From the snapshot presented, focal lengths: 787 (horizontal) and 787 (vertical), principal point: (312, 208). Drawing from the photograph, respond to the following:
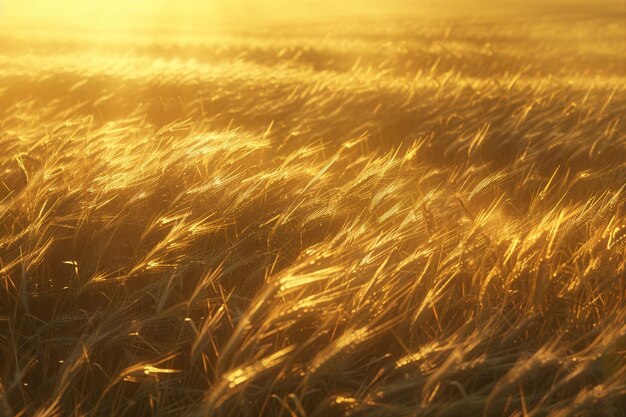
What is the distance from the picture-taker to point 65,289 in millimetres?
2059

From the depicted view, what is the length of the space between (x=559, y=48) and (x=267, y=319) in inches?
461

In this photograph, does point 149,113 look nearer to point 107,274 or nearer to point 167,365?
point 107,274

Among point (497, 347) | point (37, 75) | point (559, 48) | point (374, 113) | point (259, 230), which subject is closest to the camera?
point (497, 347)

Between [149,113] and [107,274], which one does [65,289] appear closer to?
[107,274]

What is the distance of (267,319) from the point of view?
5.01 ft

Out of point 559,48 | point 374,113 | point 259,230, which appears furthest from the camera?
point 559,48

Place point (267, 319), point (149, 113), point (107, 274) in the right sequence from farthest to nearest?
1. point (149, 113)
2. point (107, 274)
3. point (267, 319)

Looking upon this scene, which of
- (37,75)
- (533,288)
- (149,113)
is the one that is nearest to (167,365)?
(533,288)

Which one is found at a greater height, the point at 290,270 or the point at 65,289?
the point at 290,270

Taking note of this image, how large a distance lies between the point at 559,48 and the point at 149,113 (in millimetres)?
8815

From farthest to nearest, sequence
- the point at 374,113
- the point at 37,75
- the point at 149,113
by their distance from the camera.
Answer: the point at 37,75, the point at 149,113, the point at 374,113

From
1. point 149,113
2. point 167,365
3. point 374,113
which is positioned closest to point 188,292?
point 167,365

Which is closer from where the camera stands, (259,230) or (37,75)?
(259,230)

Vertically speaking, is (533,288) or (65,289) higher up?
(533,288)
